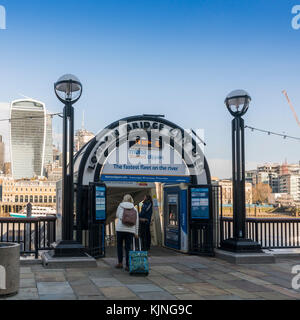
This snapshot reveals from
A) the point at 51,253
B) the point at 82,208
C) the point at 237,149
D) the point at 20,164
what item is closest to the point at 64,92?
the point at 82,208

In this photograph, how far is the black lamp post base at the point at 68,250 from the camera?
29.9 feet

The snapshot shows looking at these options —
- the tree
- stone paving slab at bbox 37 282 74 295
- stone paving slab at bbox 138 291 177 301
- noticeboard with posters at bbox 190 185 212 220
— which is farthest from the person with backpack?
the tree

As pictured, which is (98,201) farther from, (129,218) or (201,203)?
(201,203)

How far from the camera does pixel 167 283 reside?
24.2 ft

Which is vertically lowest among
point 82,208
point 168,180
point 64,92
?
point 82,208

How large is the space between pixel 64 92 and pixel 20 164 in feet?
625

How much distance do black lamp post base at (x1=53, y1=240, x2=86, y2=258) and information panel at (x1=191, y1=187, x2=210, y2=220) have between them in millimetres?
3411

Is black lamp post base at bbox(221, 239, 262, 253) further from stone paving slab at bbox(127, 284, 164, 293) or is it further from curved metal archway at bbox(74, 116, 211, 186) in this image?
stone paving slab at bbox(127, 284, 164, 293)

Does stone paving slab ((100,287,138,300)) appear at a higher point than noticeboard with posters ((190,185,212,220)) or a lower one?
lower

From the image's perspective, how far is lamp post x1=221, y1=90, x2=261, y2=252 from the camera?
34.4ft

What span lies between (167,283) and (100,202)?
3714mm

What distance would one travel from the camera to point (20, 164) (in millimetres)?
191000
